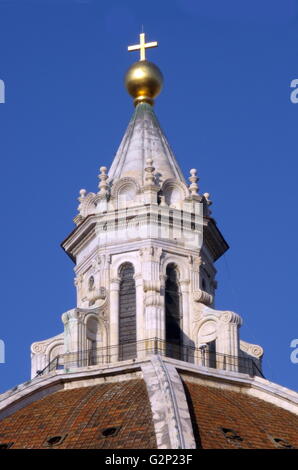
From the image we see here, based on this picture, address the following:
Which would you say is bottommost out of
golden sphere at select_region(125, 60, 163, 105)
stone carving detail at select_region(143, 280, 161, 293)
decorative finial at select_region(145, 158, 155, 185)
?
stone carving detail at select_region(143, 280, 161, 293)

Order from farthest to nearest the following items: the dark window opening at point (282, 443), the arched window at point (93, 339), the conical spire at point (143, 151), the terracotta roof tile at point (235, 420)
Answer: the conical spire at point (143, 151), the arched window at point (93, 339), the dark window opening at point (282, 443), the terracotta roof tile at point (235, 420)

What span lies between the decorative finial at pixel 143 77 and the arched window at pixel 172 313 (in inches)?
272

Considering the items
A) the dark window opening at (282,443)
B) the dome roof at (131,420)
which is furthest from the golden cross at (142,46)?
the dark window opening at (282,443)

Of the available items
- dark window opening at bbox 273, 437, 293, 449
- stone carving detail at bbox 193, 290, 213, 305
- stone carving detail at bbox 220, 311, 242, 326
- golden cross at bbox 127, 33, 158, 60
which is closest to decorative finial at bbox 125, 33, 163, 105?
golden cross at bbox 127, 33, 158, 60

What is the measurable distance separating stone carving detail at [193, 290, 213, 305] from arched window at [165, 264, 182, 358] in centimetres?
57

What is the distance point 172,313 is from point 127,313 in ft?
4.42

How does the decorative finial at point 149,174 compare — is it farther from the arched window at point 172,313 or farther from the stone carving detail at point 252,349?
the stone carving detail at point 252,349

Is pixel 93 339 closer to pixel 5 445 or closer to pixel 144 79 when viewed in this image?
pixel 5 445

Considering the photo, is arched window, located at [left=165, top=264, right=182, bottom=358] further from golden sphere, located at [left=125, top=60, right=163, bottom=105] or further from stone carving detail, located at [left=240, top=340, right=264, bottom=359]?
golden sphere, located at [left=125, top=60, right=163, bottom=105]

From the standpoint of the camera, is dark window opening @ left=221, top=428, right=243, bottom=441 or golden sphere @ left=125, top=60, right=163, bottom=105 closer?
dark window opening @ left=221, top=428, right=243, bottom=441

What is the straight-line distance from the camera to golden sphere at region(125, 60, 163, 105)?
67125mm

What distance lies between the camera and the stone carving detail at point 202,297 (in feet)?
206

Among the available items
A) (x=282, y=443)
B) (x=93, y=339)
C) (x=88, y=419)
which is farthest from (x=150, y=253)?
(x=282, y=443)
